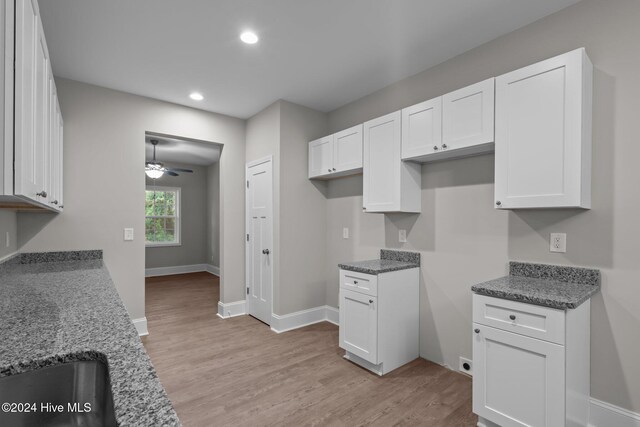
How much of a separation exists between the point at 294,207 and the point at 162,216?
16.4 feet

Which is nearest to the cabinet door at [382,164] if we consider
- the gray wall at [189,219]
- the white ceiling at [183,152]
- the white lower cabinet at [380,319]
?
the white lower cabinet at [380,319]

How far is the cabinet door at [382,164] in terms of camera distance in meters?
2.86

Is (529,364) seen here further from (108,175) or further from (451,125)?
(108,175)

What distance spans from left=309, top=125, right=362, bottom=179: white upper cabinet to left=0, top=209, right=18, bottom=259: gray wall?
282 cm

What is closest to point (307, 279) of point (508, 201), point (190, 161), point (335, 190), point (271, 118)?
point (335, 190)

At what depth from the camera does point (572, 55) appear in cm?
186

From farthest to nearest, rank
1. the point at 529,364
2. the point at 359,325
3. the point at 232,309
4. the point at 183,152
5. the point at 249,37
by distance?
the point at 183,152, the point at 232,309, the point at 359,325, the point at 249,37, the point at 529,364

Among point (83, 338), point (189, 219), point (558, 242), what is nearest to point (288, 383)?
point (83, 338)

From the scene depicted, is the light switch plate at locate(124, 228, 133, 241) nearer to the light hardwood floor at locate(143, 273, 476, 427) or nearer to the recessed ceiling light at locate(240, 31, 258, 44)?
the light hardwood floor at locate(143, 273, 476, 427)

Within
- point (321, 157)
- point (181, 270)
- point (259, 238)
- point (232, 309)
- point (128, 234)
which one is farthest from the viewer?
point (181, 270)

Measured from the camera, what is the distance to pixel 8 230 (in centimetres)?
258

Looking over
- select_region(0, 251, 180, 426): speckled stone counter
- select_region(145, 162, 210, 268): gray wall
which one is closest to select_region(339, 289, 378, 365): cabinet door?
select_region(0, 251, 180, 426): speckled stone counter

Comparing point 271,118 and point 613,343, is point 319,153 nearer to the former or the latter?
point 271,118

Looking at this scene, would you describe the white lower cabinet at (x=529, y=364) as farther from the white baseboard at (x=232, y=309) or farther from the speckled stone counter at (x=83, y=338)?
the white baseboard at (x=232, y=309)
